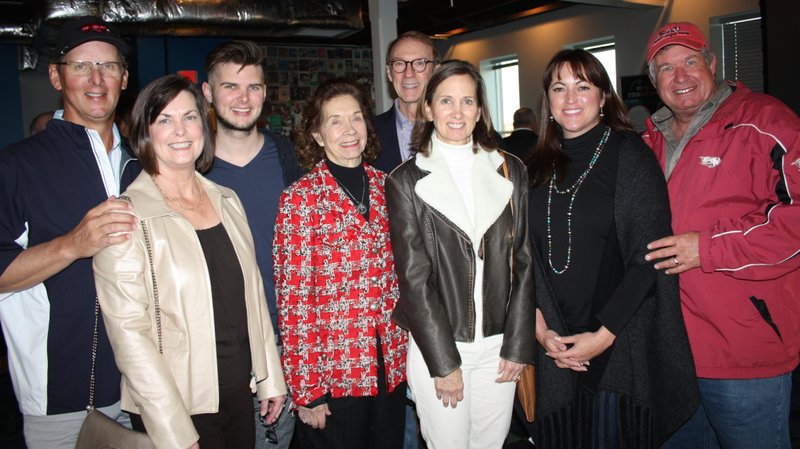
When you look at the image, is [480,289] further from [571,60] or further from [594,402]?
[571,60]

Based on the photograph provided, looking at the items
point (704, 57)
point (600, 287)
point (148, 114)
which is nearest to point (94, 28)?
point (148, 114)

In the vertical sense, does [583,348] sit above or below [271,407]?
above

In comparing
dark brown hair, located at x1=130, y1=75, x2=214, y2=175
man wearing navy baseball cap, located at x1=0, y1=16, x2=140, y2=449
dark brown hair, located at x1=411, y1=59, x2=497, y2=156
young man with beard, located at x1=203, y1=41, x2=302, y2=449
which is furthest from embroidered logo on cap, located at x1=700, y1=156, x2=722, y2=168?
man wearing navy baseball cap, located at x1=0, y1=16, x2=140, y2=449

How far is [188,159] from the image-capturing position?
207 cm

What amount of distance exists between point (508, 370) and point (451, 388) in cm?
23

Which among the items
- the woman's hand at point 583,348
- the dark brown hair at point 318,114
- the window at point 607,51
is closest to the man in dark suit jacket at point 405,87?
the dark brown hair at point 318,114

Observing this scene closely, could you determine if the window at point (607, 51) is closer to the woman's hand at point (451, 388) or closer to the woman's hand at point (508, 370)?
the woman's hand at point (508, 370)

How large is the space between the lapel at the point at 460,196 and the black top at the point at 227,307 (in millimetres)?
732

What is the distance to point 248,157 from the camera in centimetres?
269

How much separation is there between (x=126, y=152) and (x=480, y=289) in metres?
1.50

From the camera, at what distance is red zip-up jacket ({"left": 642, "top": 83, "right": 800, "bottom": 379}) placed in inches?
82.3

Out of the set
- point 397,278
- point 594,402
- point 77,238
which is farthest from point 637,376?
point 77,238

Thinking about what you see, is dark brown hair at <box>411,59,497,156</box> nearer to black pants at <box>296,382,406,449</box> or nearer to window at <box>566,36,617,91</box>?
black pants at <box>296,382,406,449</box>

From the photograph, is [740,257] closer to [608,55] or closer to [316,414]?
[316,414]
